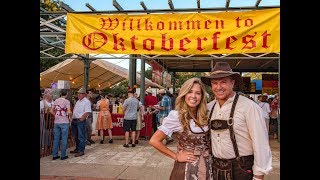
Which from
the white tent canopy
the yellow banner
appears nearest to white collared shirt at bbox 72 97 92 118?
the yellow banner

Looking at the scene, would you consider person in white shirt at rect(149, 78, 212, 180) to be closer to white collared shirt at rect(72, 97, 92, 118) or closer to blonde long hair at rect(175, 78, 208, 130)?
blonde long hair at rect(175, 78, 208, 130)

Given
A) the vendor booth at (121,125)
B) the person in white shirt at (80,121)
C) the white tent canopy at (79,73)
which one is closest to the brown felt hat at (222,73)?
the person in white shirt at (80,121)

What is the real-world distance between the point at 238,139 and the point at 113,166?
5365mm

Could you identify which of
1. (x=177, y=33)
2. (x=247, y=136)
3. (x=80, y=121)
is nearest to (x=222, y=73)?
(x=247, y=136)

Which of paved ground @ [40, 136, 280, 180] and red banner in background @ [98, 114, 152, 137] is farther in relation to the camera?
red banner in background @ [98, 114, 152, 137]

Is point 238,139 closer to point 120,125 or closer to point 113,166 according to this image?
point 113,166

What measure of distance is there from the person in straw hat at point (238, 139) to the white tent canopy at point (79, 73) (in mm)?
15573

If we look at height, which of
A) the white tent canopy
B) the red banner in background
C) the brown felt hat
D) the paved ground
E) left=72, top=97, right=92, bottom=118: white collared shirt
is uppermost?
the white tent canopy

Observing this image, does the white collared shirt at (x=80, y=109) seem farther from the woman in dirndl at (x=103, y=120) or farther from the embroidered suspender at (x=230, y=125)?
the embroidered suspender at (x=230, y=125)

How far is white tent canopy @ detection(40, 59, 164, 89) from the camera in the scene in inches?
770

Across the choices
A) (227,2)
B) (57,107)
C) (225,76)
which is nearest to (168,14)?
(227,2)

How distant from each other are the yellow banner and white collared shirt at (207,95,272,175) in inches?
168

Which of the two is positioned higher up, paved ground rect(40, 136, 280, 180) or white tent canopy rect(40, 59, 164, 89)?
white tent canopy rect(40, 59, 164, 89)
